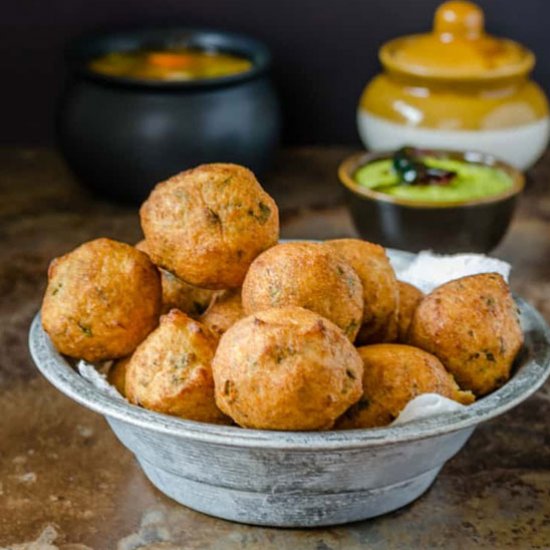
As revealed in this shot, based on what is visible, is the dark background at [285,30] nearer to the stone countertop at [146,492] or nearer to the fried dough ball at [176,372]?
the stone countertop at [146,492]

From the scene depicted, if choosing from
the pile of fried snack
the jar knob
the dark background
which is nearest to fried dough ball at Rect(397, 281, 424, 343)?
the pile of fried snack

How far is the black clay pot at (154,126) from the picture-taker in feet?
5.51

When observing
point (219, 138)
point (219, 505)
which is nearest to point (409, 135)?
point (219, 138)

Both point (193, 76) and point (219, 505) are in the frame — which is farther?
point (193, 76)

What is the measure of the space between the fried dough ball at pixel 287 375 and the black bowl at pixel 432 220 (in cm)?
67

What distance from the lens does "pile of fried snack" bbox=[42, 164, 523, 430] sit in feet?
2.67

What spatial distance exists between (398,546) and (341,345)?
191 mm

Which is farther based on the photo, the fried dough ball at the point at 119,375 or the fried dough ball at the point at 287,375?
the fried dough ball at the point at 119,375

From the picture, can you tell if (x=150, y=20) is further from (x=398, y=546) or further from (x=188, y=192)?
(x=398, y=546)

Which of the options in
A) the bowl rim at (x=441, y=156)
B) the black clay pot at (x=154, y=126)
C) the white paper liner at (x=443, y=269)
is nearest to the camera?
the white paper liner at (x=443, y=269)

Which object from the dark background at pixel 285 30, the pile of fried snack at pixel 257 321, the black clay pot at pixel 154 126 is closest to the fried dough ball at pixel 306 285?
the pile of fried snack at pixel 257 321

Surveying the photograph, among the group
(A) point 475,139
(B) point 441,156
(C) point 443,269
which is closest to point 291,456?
(C) point 443,269

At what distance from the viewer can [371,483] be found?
0.88 m

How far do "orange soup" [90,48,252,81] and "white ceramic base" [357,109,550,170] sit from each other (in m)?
0.24
